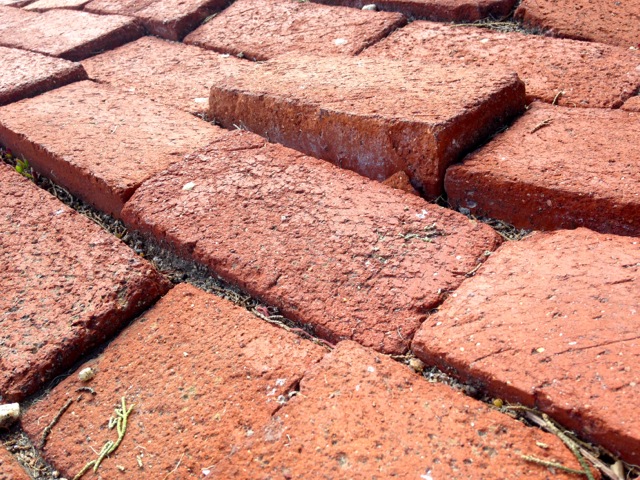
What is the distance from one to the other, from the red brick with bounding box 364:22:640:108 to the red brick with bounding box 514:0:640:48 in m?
0.10

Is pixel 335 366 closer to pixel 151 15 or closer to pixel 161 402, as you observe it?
pixel 161 402

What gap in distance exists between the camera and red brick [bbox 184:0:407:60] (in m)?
2.51

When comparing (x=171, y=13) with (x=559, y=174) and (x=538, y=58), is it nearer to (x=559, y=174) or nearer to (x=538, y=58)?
(x=538, y=58)

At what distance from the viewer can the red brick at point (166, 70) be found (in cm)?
242

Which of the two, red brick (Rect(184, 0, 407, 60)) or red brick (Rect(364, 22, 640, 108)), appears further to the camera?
red brick (Rect(184, 0, 407, 60))

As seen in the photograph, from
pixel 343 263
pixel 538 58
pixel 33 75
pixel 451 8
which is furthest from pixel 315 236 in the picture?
pixel 33 75

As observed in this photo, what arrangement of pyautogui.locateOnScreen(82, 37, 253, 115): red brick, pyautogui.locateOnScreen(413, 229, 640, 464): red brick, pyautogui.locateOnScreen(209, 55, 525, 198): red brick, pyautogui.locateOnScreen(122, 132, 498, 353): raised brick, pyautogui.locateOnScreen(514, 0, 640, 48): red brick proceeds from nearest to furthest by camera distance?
1. pyautogui.locateOnScreen(413, 229, 640, 464): red brick
2. pyautogui.locateOnScreen(122, 132, 498, 353): raised brick
3. pyautogui.locateOnScreen(209, 55, 525, 198): red brick
4. pyautogui.locateOnScreen(514, 0, 640, 48): red brick
5. pyautogui.locateOnScreen(82, 37, 253, 115): red brick

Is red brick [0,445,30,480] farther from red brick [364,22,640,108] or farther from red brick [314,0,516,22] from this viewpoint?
red brick [314,0,516,22]

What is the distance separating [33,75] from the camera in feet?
8.43

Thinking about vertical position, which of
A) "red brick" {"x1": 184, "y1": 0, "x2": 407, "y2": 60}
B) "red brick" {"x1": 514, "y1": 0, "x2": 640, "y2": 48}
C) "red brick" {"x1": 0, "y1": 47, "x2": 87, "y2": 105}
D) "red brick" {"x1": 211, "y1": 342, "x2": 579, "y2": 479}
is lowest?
"red brick" {"x1": 0, "y1": 47, "x2": 87, "y2": 105}

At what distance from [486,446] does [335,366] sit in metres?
0.31

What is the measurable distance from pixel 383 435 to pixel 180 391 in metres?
0.42

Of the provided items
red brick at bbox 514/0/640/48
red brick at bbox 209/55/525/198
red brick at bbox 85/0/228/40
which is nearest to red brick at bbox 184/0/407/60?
red brick at bbox 85/0/228/40

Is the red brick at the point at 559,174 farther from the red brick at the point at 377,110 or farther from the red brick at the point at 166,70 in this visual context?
the red brick at the point at 166,70
